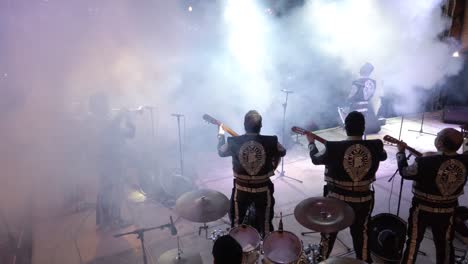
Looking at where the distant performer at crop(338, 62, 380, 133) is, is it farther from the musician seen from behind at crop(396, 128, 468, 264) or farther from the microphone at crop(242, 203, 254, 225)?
the microphone at crop(242, 203, 254, 225)

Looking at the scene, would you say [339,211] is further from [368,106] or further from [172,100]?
[368,106]

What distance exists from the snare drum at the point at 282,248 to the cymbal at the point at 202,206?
2.37 feet

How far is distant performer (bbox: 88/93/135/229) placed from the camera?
5.54 metres

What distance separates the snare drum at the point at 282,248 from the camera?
137 inches

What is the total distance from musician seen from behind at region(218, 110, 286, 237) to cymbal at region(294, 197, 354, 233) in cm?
69

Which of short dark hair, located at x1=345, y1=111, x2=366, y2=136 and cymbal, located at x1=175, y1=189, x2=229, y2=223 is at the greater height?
short dark hair, located at x1=345, y1=111, x2=366, y2=136

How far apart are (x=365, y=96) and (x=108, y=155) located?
8.84 m

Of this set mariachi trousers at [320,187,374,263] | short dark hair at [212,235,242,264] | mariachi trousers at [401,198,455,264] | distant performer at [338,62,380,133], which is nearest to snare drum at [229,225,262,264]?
mariachi trousers at [320,187,374,263]

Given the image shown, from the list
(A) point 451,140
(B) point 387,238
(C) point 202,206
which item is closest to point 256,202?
(C) point 202,206

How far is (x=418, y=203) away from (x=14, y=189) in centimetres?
756

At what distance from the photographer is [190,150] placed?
10.0 metres

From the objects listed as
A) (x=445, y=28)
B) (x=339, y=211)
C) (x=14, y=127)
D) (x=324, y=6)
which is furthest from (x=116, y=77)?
(x=445, y=28)

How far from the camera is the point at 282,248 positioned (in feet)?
11.9

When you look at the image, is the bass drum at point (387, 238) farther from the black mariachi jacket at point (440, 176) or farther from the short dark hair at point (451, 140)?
the short dark hair at point (451, 140)
